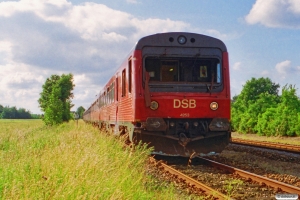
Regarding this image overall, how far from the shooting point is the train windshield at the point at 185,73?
32.6 ft

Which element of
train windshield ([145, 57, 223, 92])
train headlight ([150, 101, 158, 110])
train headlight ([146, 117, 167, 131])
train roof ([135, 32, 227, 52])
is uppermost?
train roof ([135, 32, 227, 52])

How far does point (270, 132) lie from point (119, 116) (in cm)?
1577

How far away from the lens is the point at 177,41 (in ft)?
33.0

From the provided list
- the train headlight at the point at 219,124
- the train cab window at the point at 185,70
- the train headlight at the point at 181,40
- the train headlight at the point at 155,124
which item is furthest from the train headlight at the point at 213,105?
the train headlight at the point at 181,40

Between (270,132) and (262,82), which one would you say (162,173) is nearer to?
(270,132)

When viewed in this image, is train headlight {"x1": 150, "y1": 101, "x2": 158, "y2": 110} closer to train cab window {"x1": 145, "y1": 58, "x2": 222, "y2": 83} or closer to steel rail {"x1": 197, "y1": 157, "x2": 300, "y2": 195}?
train cab window {"x1": 145, "y1": 58, "x2": 222, "y2": 83}

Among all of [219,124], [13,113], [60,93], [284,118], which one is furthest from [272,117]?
[13,113]

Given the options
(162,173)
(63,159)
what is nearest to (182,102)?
(162,173)

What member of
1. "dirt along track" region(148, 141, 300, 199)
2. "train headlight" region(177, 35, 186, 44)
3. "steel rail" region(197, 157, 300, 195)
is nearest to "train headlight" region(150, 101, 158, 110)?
"dirt along track" region(148, 141, 300, 199)

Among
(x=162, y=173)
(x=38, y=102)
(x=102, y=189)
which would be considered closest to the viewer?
(x=102, y=189)

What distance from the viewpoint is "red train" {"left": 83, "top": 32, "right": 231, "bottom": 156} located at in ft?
31.6

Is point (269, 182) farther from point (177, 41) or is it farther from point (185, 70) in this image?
point (177, 41)

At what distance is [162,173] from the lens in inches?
343

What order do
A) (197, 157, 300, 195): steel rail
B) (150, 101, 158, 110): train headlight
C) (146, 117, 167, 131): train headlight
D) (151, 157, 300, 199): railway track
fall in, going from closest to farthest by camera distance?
(151, 157, 300, 199): railway track < (197, 157, 300, 195): steel rail < (146, 117, 167, 131): train headlight < (150, 101, 158, 110): train headlight
